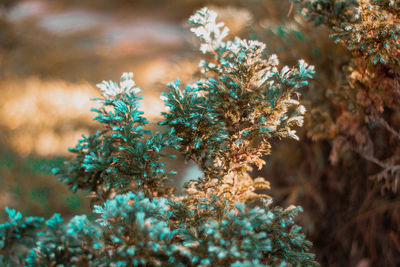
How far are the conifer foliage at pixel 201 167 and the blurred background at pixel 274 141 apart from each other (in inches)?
→ 4.5

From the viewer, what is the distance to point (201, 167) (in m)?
0.57

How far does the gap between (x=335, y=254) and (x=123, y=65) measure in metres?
2.66

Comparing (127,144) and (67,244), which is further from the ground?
(127,144)

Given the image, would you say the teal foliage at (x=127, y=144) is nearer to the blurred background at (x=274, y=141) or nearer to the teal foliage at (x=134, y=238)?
the teal foliage at (x=134, y=238)

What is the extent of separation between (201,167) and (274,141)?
158 mm

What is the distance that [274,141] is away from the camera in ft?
2.04

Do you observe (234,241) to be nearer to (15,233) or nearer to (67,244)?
(67,244)

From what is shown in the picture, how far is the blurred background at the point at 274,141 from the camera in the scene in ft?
3.15

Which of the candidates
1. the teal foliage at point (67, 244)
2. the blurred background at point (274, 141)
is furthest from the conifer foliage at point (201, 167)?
the blurred background at point (274, 141)

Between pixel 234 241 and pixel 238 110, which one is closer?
pixel 234 241

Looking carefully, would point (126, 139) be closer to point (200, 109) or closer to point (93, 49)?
point (200, 109)

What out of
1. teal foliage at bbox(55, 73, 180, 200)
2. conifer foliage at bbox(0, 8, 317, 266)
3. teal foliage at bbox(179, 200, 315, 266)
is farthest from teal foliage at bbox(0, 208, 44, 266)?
teal foliage at bbox(179, 200, 315, 266)

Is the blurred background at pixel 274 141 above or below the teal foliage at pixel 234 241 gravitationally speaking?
above

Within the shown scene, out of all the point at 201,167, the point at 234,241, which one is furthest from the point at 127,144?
the point at 234,241
